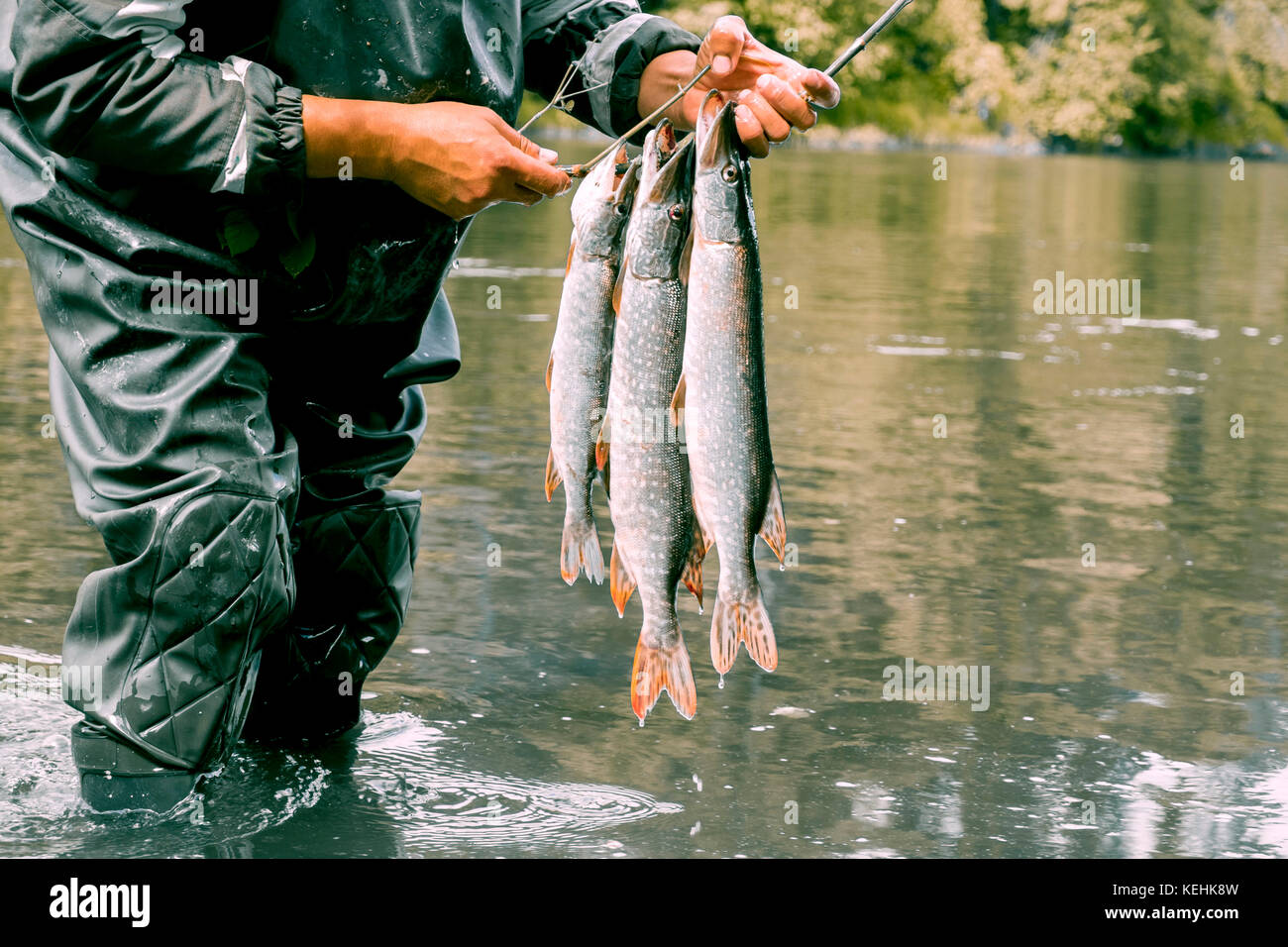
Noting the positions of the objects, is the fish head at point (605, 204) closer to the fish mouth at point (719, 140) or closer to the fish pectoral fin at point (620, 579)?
the fish mouth at point (719, 140)

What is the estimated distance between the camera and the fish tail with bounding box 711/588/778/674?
3.51 m

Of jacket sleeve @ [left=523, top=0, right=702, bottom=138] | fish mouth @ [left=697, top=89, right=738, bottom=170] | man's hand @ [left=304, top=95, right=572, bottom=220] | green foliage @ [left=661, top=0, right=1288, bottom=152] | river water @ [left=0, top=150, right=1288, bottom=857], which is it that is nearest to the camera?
fish mouth @ [left=697, top=89, right=738, bottom=170]

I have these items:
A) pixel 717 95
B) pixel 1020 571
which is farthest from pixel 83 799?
pixel 1020 571

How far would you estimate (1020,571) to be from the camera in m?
6.48

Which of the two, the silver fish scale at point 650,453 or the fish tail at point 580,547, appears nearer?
the silver fish scale at point 650,453

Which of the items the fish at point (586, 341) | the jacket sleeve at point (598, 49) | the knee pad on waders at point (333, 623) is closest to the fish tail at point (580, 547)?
the fish at point (586, 341)

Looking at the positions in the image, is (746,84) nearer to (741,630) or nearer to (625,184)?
(625,184)

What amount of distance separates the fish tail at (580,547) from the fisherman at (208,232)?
597 mm

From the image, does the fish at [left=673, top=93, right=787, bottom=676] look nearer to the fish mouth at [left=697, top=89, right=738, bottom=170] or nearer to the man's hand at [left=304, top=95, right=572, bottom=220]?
the fish mouth at [left=697, top=89, right=738, bottom=170]

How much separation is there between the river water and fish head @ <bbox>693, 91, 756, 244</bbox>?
137 centimetres

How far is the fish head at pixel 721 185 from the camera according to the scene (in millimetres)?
3264

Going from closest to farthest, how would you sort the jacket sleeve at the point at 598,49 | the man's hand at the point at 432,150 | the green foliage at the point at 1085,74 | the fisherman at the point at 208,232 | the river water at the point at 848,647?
the fisherman at the point at 208,232, the man's hand at the point at 432,150, the river water at the point at 848,647, the jacket sleeve at the point at 598,49, the green foliage at the point at 1085,74

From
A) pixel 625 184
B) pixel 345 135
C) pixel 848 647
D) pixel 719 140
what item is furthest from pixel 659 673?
pixel 848 647

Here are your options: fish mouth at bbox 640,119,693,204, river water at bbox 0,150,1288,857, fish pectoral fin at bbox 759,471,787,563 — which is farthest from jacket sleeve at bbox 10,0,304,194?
river water at bbox 0,150,1288,857
